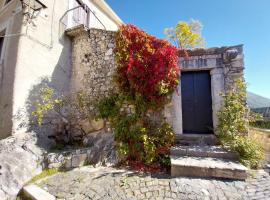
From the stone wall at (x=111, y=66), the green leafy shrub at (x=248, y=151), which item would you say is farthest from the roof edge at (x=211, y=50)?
the green leafy shrub at (x=248, y=151)

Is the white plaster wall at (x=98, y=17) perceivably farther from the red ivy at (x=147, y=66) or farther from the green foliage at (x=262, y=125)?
the green foliage at (x=262, y=125)

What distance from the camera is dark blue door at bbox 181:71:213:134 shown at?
533 cm

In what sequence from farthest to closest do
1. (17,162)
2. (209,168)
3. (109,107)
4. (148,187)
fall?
1. (109,107)
2. (17,162)
3. (209,168)
4. (148,187)

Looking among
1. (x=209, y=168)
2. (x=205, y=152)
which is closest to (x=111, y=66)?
(x=205, y=152)

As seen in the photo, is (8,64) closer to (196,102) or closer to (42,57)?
(42,57)

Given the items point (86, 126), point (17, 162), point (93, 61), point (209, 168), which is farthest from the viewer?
point (93, 61)

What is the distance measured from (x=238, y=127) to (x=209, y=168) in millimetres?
1780

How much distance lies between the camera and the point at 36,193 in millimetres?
3295

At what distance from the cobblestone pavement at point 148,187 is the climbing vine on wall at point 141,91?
1.00 m

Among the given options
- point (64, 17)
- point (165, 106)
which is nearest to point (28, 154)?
point (165, 106)

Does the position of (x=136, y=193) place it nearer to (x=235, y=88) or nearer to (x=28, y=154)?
(x=28, y=154)

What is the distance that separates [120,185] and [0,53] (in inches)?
276

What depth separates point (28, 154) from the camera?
4441 millimetres

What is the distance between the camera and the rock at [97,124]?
5.64 m
